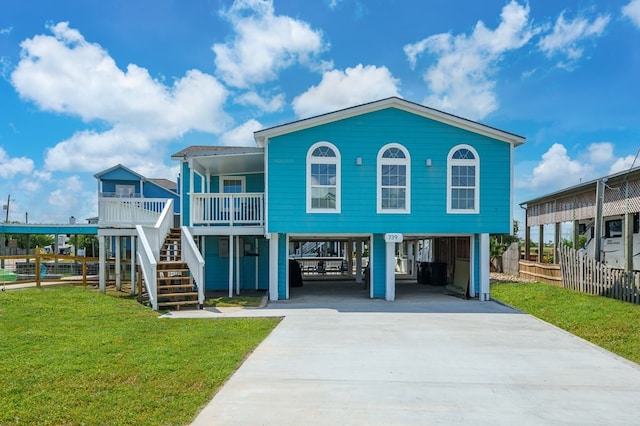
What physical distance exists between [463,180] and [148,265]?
8.97 meters

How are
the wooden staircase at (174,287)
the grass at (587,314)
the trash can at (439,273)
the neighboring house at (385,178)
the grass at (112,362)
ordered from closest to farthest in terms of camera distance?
the grass at (112,362), the grass at (587,314), the wooden staircase at (174,287), the neighboring house at (385,178), the trash can at (439,273)

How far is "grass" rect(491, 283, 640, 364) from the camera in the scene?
725cm

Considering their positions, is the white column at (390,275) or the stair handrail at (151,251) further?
the white column at (390,275)

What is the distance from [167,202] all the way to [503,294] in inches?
441

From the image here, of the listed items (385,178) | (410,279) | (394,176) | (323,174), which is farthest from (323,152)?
(410,279)

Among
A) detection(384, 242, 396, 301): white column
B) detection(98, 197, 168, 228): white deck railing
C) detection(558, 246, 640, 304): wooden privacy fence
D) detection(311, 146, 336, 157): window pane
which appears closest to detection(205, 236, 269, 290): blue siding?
detection(98, 197, 168, 228): white deck railing

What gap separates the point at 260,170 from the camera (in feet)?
47.5

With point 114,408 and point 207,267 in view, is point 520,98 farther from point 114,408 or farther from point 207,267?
point 114,408

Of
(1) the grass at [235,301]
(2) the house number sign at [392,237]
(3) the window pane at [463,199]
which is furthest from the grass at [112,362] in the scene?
(3) the window pane at [463,199]

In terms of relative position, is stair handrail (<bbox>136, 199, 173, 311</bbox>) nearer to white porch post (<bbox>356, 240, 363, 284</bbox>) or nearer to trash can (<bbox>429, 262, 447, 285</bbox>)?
white porch post (<bbox>356, 240, 363, 284</bbox>)

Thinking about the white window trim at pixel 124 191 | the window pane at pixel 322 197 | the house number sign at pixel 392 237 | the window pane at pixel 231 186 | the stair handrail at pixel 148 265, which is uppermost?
the white window trim at pixel 124 191

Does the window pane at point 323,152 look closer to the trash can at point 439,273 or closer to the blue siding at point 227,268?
the blue siding at point 227,268

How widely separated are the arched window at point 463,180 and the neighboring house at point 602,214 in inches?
168

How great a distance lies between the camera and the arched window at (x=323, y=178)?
11.6 metres
